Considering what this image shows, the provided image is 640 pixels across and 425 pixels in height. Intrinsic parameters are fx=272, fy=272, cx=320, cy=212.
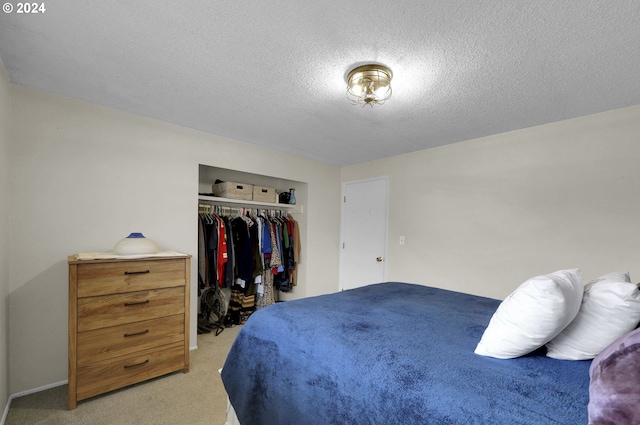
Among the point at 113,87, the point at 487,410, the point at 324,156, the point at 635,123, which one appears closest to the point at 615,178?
the point at 635,123

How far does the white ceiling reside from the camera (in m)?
1.25

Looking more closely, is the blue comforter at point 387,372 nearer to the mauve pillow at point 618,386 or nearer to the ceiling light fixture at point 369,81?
the mauve pillow at point 618,386

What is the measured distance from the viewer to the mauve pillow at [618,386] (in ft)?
1.89

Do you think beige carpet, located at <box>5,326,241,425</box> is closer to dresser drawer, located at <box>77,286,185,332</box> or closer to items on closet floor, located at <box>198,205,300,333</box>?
dresser drawer, located at <box>77,286,185,332</box>

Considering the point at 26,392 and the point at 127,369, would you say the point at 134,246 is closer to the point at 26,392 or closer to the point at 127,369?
the point at 127,369

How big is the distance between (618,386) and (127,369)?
2584mm

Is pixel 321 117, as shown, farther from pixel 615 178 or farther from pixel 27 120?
pixel 615 178

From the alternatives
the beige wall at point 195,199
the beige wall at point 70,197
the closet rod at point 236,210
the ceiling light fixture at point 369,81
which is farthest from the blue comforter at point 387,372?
the closet rod at point 236,210

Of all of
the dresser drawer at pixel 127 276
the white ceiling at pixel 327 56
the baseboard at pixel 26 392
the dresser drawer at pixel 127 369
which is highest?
the white ceiling at pixel 327 56

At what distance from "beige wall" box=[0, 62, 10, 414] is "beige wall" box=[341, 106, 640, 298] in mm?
3492

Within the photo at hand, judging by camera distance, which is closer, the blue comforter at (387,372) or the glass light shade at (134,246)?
the blue comforter at (387,372)

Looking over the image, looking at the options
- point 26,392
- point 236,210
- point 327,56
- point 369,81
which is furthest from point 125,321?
point 369,81

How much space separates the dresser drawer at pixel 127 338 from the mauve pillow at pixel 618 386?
94.2 inches

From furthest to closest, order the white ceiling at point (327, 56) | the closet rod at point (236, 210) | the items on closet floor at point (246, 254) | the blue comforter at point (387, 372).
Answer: the closet rod at point (236, 210)
the items on closet floor at point (246, 254)
the white ceiling at point (327, 56)
the blue comforter at point (387, 372)
